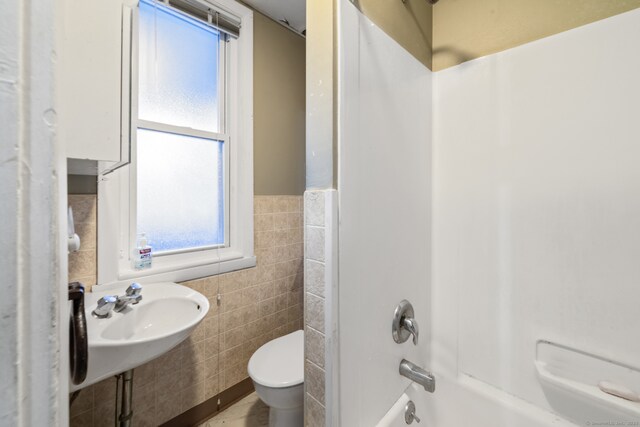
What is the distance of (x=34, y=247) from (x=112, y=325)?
3.38ft

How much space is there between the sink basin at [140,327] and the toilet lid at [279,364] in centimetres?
45

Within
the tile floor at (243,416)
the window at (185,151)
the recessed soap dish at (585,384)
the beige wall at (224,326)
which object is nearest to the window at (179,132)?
the window at (185,151)

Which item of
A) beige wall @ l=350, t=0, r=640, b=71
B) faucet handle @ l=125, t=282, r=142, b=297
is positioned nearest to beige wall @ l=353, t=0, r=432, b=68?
beige wall @ l=350, t=0, r=640, b=71

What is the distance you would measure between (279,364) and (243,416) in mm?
535

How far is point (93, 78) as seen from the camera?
83 centimetres

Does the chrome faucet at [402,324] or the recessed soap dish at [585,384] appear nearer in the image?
the recessed soap dish at [585,384]

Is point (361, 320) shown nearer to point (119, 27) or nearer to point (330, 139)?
point (330, 139)

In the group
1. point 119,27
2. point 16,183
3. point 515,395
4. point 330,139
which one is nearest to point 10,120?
point 16,183

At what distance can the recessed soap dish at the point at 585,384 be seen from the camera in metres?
0.89

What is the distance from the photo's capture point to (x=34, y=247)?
270 millimetres

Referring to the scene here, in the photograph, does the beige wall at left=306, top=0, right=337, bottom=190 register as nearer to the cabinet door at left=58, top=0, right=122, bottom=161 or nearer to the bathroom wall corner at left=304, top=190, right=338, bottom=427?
the bathroom wall corner at left=304, top=190, right=338, bottom=427

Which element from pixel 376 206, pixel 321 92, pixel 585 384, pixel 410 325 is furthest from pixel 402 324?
pixel 321 92

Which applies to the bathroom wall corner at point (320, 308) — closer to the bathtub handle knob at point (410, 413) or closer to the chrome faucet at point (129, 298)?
the bathtub handle knob at point (410, 413)

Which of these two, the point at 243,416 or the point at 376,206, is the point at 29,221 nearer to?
the point at 376,206
